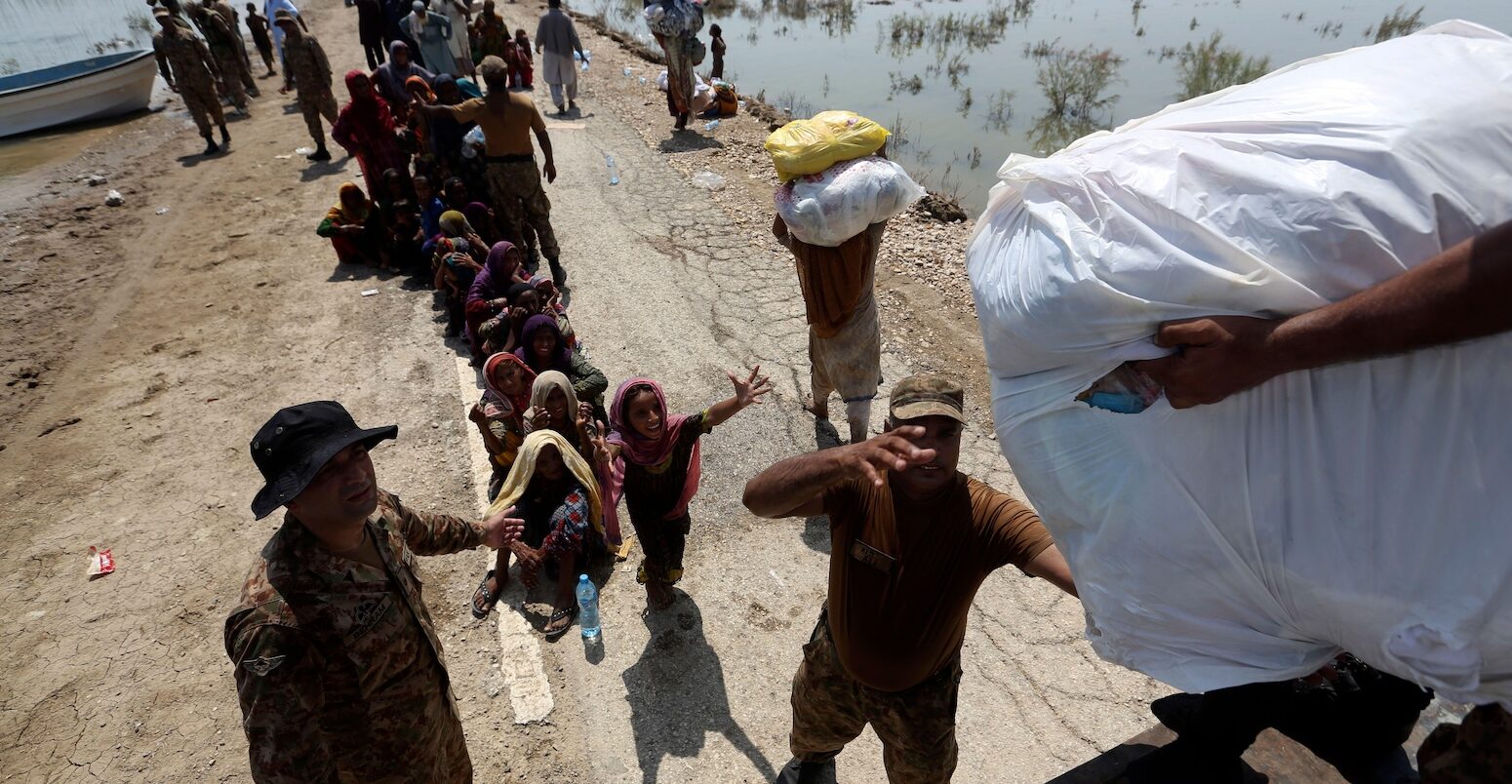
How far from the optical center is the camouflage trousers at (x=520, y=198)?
21.2ft

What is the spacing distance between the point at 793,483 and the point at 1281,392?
46.8 inches

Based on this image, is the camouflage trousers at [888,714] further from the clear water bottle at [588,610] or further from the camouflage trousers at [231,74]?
the camouflage trousers at [231,74]

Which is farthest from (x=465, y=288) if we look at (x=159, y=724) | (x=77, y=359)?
(x=159, y=724)

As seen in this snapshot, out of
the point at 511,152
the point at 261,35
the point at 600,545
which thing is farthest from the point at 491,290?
the point at 261,35

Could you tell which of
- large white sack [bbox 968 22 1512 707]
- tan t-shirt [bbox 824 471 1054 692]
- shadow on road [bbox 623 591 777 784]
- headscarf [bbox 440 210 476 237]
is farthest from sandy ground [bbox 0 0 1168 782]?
large white sack [bbox 968 22 1512 707]

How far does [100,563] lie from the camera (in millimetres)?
4008

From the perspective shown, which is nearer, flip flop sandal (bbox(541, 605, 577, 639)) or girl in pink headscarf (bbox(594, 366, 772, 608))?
girl in pink headscarf (bbox(594, 366, 772, 608))

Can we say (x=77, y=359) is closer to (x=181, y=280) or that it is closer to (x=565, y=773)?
(x=181, y=280)

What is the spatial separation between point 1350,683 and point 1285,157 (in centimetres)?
138

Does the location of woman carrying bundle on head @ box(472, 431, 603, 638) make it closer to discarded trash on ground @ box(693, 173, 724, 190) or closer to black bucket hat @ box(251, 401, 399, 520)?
black bucket hat @ box(251, 401, 399, 520)

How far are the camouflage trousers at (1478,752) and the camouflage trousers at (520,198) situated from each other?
21.7ft

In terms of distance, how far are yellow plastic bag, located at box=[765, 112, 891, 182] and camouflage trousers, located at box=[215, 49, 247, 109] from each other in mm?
13098

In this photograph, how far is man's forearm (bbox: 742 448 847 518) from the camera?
6.36 feet

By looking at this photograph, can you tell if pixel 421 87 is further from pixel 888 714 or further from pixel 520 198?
pixel 888 714
